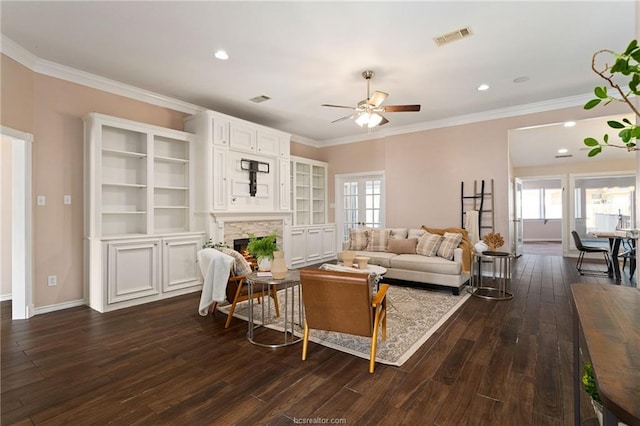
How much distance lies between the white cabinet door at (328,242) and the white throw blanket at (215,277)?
4.21 m

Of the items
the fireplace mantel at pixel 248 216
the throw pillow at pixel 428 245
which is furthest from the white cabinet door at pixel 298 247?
the throw pillow at pixel 428 245

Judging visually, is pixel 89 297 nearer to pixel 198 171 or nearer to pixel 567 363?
pixel 198 171

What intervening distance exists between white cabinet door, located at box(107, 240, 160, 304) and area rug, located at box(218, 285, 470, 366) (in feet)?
3.77

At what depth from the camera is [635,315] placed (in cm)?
113

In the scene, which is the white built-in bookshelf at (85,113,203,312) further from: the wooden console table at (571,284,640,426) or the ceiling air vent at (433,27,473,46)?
the wooden console table at (571,284,640,426)

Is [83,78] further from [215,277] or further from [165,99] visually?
[215,277]

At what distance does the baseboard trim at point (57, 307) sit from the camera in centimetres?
368

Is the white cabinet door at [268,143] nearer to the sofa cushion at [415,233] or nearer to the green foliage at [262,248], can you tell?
the green foliage at [262,248]

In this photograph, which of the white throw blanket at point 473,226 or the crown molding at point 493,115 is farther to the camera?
the white throw blanket at point 473,226

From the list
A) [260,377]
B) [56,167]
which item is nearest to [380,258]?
[260,377]

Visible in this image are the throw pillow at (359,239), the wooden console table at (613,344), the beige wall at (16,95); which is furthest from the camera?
the throw pillow at (359,239)

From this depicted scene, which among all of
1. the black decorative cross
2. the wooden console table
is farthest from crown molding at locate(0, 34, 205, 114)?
the wooden console table

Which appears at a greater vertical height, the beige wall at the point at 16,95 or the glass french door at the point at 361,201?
the beige wall at the point at 16,95

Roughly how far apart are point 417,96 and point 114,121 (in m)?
4.47
